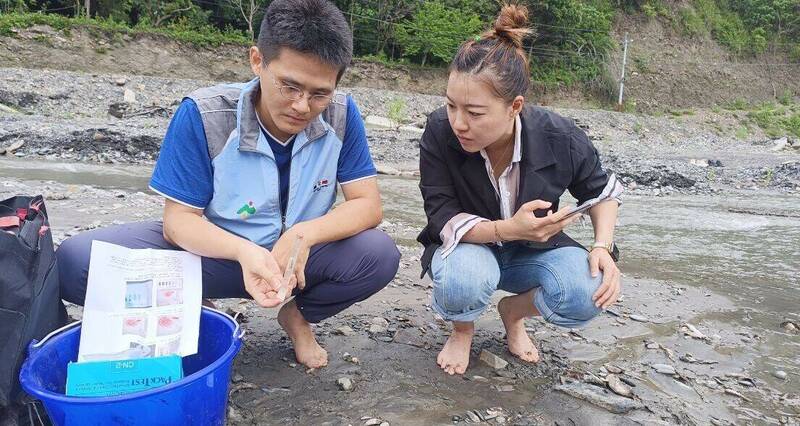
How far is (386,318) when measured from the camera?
108 inches

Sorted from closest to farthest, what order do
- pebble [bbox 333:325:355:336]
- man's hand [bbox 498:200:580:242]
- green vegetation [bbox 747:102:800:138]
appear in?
man's hand [bbox 498:200:580:242] < pebble [bbox 333:325:355:336] < green vegetation [bbox 747:102:800:138]

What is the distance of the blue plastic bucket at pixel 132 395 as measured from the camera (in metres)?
1.28

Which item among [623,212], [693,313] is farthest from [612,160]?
[693,313]

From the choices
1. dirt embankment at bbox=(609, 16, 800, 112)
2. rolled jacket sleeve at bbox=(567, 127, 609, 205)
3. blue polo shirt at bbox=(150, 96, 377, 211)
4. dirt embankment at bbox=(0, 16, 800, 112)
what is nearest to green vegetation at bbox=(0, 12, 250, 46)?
dirt embankment at bbox=(0, 16, 800, 112)

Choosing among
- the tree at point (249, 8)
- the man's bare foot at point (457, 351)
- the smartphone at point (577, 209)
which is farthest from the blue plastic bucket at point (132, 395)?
the tree at point (249, 8)

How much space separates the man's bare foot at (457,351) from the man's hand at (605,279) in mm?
509

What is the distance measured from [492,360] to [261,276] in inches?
41.8

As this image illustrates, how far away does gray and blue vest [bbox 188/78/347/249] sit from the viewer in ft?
6.43

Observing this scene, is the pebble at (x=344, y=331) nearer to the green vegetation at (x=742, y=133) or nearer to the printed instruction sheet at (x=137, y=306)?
the printed instruction sheet at (x=137, y=306)

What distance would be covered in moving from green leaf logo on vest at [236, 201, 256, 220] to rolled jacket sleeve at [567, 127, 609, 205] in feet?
4.02

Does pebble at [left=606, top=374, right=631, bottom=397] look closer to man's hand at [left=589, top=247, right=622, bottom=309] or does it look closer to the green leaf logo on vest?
man's hand at [left=589, top=247, right=622, bottom=309]

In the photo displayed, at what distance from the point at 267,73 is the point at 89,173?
20.1ft

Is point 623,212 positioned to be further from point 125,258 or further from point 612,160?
point 125,258

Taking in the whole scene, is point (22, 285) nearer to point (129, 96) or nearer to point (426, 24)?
point (129, 96)
